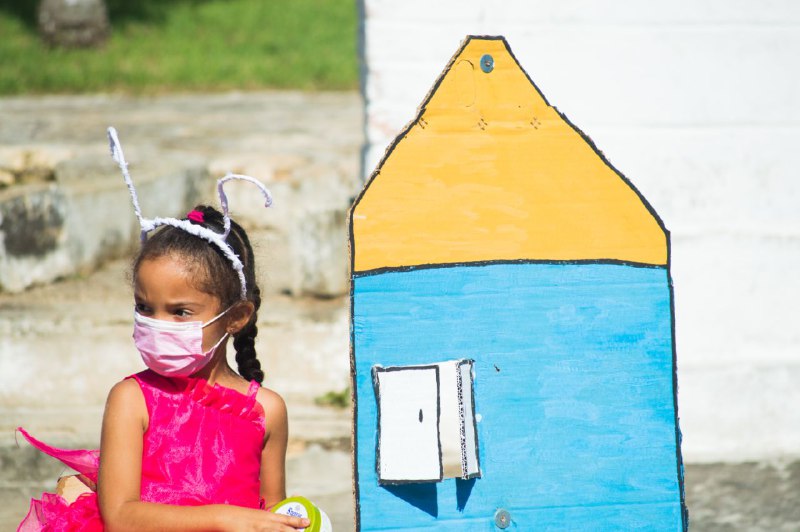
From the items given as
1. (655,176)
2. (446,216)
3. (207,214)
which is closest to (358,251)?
(446,216)

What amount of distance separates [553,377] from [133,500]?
0.91m

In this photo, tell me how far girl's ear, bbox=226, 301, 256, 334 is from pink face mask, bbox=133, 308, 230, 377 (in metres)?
0.09

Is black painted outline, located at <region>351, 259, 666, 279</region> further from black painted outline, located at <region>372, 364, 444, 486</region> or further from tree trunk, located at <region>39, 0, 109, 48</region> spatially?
tree trunk, located at <region>39, 0, 109, 48</region>

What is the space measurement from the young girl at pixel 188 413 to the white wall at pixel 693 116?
146 centimetres

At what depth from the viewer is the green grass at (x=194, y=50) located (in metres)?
12.3

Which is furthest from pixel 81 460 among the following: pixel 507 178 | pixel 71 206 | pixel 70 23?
pixel 70 23

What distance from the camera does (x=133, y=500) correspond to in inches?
84.3

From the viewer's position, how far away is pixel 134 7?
1584 cm

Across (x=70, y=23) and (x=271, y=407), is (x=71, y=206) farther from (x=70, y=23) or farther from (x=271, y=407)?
(x=70, y=23)

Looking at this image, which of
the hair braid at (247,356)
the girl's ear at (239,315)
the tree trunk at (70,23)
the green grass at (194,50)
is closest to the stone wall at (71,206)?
the hair braid at (247,356)

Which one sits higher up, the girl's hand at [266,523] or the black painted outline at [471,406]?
the black painted outline at [471,406]

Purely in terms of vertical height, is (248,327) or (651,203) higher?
(651,203)

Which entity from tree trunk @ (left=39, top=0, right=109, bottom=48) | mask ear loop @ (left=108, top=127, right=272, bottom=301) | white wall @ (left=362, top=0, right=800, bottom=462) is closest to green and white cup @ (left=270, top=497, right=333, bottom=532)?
mask ear loop @ (left=108, top=127, right=272, bottom=301)

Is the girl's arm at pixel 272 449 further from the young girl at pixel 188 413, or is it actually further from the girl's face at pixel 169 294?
the girl's face at pixel 169 294
